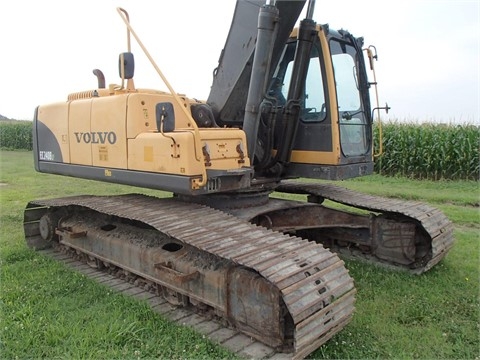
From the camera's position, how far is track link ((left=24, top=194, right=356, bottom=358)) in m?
3.03

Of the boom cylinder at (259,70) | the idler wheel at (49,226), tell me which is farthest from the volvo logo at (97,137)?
the boom cylinder at (259,70)

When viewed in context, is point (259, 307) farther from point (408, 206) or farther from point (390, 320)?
point (408, 206)

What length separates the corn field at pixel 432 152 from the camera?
12250 millimetres

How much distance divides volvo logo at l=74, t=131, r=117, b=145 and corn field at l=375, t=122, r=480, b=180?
848 cm

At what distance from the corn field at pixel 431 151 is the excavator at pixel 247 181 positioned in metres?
7.93

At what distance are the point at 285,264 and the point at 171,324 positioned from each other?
115 cm

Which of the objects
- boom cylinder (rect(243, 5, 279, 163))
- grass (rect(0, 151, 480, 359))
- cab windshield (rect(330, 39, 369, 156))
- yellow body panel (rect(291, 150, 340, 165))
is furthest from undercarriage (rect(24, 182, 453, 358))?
boom cylinder (rect(243, 5, 279, 163))

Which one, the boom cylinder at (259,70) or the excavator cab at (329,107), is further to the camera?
the excavator cab at (329,107)

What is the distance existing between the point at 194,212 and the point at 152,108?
113 centimetres

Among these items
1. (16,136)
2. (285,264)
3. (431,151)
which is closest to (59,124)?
(285,264)

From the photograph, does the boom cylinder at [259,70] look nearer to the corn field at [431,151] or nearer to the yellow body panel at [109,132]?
the yellow body panel at [109,132]

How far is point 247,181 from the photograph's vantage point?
13.8 feet

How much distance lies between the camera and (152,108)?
4.52 metres

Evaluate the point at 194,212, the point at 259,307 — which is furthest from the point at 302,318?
the point at 194,212
